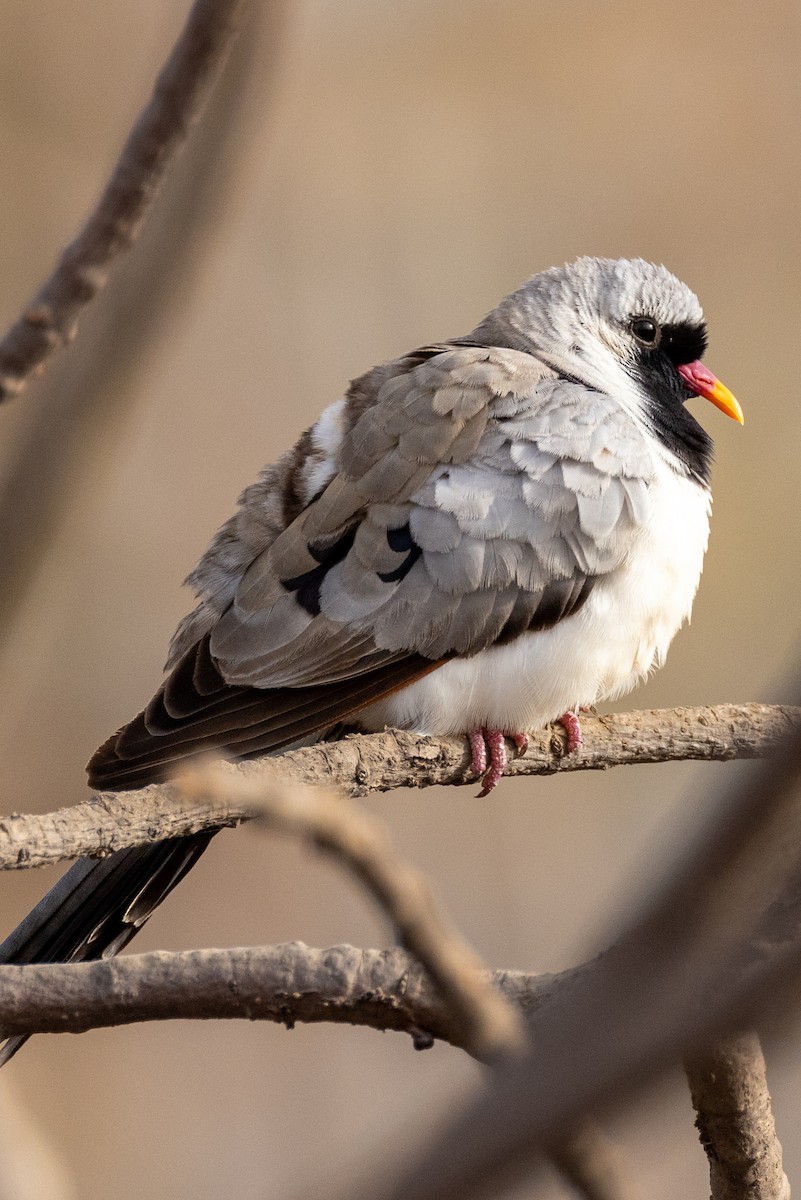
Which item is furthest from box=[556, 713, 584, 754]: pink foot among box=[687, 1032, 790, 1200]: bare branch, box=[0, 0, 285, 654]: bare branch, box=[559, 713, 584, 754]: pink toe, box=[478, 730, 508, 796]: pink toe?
box=[0, 0, 285, 654]: bare branch

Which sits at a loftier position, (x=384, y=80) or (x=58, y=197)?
(x=384, y=80)

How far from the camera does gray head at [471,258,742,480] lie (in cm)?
337

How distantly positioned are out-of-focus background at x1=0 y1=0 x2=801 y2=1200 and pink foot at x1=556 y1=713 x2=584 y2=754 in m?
2.29

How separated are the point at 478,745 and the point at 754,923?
2.01 meters

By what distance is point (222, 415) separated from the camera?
5.97 meters

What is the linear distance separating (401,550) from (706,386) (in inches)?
48.9

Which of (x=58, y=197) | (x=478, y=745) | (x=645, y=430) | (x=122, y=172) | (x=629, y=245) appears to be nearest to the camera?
(x=122, y=172)

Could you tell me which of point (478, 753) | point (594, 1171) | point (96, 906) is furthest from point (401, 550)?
point (594, 1171)

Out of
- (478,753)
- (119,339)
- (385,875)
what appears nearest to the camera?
(385,875)

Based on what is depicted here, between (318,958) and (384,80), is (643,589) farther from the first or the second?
(384,80)

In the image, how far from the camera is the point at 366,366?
5.95 meters

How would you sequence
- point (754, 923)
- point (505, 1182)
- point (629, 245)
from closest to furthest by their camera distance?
point (505, 1182) < point (754, 923) < point (629, 245)

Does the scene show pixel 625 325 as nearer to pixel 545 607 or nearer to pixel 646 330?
pixel 646 330

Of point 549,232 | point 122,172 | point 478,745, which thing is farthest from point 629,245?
point 122,172
